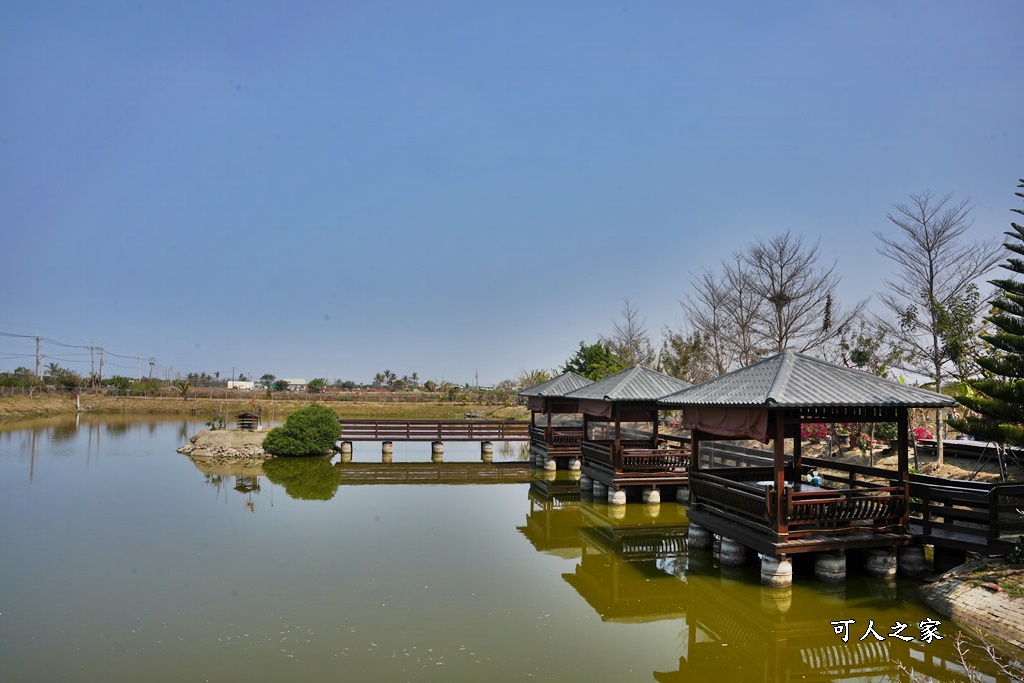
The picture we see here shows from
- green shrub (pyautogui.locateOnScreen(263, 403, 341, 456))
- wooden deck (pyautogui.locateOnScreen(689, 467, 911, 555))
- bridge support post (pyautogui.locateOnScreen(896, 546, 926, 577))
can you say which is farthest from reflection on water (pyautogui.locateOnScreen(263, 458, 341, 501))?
bridge support post (pyautogui.locateOnScreen(896, 546, 926, 577))

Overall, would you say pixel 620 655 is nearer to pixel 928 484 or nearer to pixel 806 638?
pixel 806 638

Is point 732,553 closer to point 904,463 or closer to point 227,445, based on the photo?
point 904,463

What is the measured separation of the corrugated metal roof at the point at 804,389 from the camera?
30.4 ft

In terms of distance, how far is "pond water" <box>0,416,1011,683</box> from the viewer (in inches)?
281

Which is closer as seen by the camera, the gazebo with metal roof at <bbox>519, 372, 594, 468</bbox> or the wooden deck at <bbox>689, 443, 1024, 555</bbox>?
the wooden deck at <bbox>689, 443, 1024, 555</bbox>

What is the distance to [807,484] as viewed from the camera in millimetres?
11172

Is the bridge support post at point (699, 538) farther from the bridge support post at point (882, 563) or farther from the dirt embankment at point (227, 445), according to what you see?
the dirt embankment at point (227, 445)

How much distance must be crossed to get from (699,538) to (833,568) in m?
2.59

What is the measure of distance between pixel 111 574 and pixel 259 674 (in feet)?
16.4

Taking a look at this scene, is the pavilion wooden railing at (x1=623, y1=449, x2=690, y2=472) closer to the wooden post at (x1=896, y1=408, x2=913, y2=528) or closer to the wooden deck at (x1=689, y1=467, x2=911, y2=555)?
the wooden deck at (x1=689, y1=467, x2=911, y2=555)

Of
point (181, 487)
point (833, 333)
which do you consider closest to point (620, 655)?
point (181, 487)

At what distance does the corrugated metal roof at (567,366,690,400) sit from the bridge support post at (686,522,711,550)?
14.8 feet

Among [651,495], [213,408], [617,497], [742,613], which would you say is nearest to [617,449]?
[617,497]

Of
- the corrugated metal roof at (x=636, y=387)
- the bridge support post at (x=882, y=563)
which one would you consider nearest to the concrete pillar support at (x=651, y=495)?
the corrugated metal roof at (x=636, y=387)
